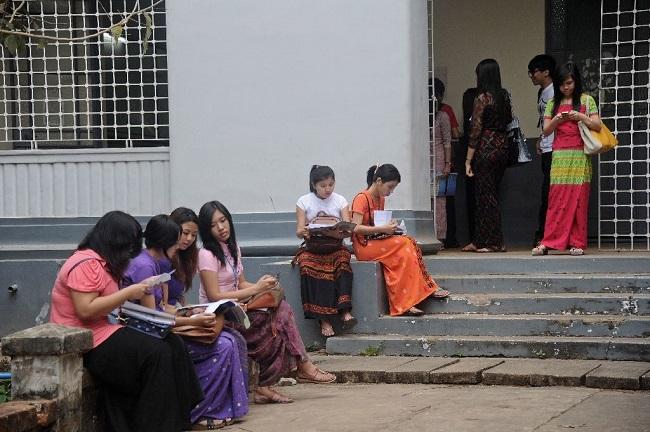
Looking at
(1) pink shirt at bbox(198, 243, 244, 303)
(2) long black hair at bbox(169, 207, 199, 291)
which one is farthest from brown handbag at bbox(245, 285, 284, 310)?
(2) long black hair at bbox(169, 207, 199, 291)

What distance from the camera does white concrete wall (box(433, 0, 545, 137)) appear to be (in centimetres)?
1180

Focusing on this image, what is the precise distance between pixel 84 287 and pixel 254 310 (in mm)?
1659

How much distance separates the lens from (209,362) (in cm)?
659

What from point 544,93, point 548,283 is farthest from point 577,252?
point 544,93

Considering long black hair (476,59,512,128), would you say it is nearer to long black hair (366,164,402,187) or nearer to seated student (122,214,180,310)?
long black hair (366,164,402,187)

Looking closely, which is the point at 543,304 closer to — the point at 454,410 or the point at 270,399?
the point at 454,410

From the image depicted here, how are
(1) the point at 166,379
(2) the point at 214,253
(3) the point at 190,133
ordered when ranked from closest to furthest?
(1) the point at 166,379, (2) the point at 214,253, (3) the point at 190,133

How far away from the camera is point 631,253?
9633 millimetres

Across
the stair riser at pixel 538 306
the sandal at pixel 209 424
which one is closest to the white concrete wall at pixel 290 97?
the stair riser at pixel 538 306

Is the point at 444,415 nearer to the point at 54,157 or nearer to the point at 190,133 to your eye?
the point at 190,133

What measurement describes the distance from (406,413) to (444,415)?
244 mm

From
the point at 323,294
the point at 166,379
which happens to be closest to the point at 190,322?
the point at 166,379

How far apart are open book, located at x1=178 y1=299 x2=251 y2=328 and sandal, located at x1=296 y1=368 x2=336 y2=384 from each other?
0.90 metres

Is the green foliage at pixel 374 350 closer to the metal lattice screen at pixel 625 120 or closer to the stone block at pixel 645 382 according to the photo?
the stone block at pixel 645 382
